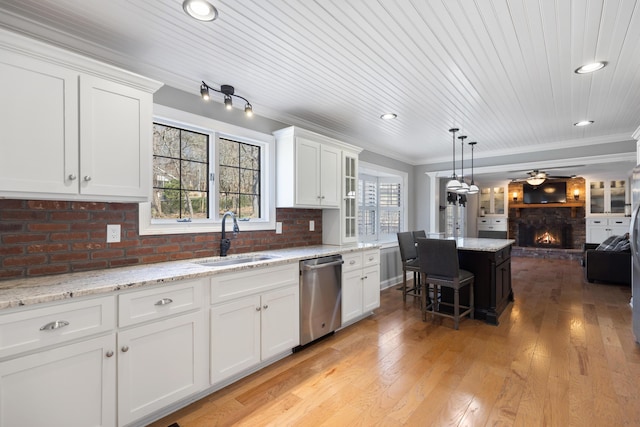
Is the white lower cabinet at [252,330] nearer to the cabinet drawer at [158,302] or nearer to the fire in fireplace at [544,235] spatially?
the cabinet drawer at [158,302]

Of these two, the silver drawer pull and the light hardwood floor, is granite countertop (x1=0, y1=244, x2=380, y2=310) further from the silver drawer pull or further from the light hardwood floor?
the light hardwood floor

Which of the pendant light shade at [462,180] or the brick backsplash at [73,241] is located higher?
the pendant light shade at [462,180]

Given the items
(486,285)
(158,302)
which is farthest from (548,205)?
(158,302)

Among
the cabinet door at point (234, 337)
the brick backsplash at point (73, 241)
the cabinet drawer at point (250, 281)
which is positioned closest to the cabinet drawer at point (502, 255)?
the cabinet drawer at point (250, 281)

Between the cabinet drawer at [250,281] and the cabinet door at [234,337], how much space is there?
6 centimetres

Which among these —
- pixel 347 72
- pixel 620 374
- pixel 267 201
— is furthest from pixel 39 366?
pixel 620 374

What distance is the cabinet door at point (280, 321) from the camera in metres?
2.48

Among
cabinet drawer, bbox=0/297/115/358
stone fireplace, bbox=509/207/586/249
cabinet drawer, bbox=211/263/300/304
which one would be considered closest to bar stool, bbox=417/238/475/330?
cabinet drawer, bbox=211/263/300/304

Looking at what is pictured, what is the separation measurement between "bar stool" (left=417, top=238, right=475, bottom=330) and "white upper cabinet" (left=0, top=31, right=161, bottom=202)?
113 inches

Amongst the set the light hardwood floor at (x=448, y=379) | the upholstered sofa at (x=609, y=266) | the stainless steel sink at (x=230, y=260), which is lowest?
the light hardwood floor at (x=448, y=379)

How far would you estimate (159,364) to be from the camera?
1.85 m

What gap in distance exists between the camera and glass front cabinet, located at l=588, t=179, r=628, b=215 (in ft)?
27.9

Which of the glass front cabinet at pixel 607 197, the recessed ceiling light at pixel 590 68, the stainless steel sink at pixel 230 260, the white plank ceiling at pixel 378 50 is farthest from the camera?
the glass front cabinet at pixel 607 197

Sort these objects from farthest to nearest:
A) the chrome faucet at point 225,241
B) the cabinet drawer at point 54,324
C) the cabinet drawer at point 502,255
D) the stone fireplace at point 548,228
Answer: the stone fireplace at point 548,228 < the cabinet drawer at point 502,255 < the chrome faucet at point 225,241 < the cabinet drawer at point 54,324
